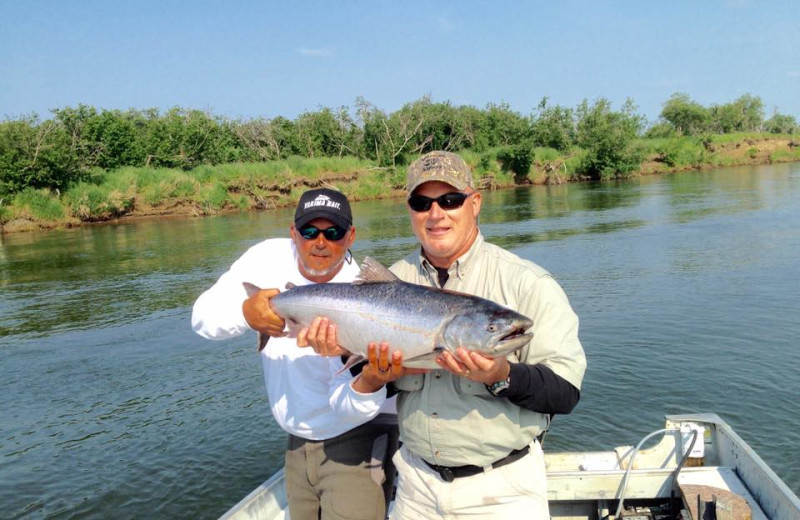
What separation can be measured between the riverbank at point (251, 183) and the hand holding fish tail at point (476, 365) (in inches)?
1754

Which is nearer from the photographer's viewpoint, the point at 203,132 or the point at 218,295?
the point at 218,295

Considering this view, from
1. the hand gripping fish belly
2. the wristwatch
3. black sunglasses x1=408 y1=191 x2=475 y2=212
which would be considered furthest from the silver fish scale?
black sunglasses x1=408 y1=191 x2=475 y2=212

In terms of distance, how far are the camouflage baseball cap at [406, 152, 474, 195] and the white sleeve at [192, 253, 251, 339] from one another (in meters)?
1.25

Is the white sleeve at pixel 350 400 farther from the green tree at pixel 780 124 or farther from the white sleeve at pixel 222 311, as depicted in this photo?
the green tree at pixel 780 124

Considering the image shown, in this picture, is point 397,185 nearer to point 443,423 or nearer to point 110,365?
point 110,365

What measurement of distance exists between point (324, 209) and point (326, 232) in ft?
0.50

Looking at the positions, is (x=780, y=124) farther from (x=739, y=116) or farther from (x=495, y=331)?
(x=495, y=331)

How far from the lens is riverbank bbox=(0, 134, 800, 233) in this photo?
1693 inches

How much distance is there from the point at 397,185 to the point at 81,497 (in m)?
53.8

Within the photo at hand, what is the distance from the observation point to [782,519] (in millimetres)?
4207

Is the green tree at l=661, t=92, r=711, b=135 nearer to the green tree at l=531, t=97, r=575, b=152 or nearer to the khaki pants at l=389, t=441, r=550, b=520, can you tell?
the green tree at l=531, t=97, r=575, b=152

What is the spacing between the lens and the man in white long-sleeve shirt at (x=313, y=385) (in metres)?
3.82

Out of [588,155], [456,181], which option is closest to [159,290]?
[456,181]

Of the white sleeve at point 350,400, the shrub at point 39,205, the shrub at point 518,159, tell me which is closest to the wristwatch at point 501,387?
→ the white sleeve at point 350,400
